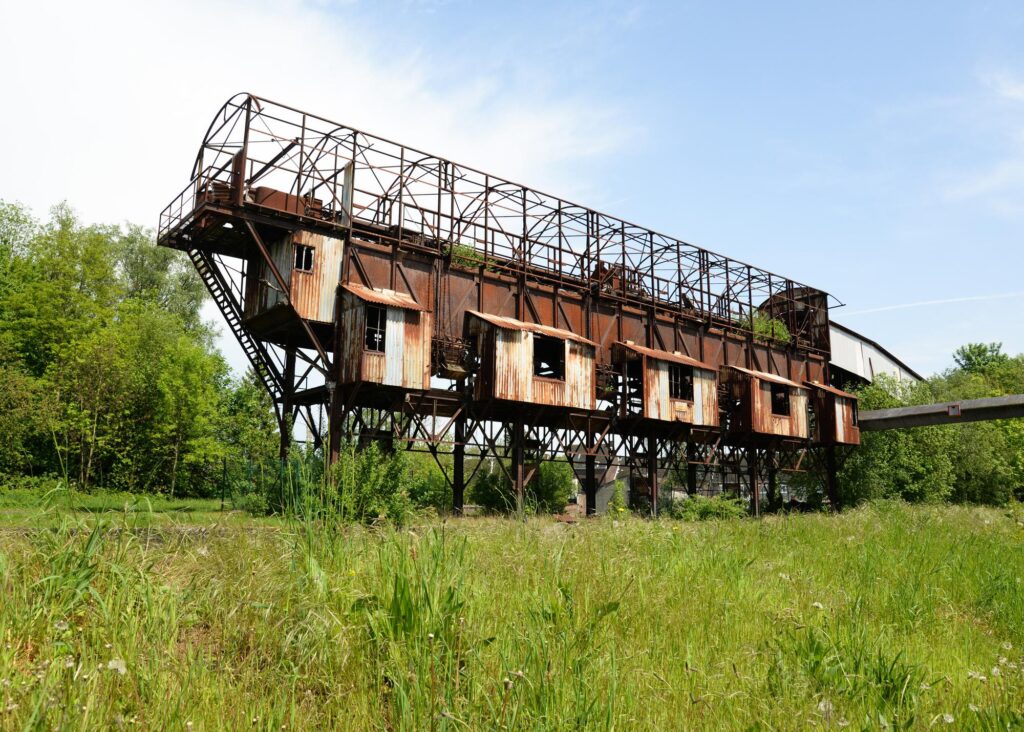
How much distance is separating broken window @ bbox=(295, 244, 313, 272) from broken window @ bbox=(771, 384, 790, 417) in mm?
22844

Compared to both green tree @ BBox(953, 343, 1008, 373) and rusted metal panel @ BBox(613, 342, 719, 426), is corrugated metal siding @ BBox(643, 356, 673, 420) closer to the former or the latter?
rusted metal panel @ BBox(613, 342, 719, 426)

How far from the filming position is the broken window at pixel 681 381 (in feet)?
92.9

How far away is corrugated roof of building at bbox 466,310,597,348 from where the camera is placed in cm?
2260

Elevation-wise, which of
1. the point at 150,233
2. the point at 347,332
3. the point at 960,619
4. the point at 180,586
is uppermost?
the point at 150,233

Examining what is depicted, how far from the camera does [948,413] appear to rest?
3269 centimetres

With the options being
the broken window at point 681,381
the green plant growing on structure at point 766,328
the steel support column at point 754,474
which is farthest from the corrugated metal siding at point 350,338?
the green plant growing on structure at point 766,328

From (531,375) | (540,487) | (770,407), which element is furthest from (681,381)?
(531,375)

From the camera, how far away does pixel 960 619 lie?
7.18 m

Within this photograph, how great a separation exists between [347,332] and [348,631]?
643 inches

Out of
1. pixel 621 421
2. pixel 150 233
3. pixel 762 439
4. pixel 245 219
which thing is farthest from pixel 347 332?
pixel 150 233

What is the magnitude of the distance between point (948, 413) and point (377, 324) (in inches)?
1107

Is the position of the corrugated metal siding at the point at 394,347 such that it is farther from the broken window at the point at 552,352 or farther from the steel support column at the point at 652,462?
the steel support column at the point at 652,462

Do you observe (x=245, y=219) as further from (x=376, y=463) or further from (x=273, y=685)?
(x=273, y=685)

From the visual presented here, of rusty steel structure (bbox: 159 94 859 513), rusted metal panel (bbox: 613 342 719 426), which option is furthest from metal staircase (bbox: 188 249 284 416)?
rusted metal panel (bbox: 613 342 719 426)
